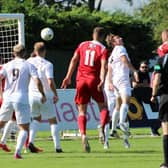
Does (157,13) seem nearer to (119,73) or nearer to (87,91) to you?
(119,73)

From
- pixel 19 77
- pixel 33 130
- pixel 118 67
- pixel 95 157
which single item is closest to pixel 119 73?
pixel 118 67

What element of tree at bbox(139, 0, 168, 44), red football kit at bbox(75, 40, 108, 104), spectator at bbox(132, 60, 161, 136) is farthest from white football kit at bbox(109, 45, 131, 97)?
tree at bbox(139, 0, 168, 44)

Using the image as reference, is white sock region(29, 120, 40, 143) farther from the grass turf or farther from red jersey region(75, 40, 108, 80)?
red jersey region(75, 40, 108, 80)

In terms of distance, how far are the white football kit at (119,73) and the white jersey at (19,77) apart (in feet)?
11.6

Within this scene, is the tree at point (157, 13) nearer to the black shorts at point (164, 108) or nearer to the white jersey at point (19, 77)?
the white jersey at point (19, 77)

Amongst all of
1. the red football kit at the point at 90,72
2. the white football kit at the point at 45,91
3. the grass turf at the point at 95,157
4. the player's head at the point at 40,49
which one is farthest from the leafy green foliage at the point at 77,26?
the player's head at the point at 40,49

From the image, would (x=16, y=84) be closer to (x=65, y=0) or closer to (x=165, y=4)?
(x=165, y=4)

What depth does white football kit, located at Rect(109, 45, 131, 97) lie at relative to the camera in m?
16.8

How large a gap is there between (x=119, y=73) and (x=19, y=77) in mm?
3915

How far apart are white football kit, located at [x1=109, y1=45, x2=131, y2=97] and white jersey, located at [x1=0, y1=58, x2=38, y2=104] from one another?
354 cm

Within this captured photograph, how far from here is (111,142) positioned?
712 inches

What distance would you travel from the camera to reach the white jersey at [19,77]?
1360 cm

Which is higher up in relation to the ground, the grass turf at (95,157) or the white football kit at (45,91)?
the white football kit at (45,91)

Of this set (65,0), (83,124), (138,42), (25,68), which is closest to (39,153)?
(83,124)
